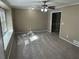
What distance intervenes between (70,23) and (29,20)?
3883 mm

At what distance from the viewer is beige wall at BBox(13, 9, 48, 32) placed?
6840mm

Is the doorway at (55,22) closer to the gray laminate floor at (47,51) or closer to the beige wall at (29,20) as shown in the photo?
the beige wall at (29,20)

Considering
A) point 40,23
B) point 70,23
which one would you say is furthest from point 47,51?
point 40,23

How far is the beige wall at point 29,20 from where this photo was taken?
6.84m

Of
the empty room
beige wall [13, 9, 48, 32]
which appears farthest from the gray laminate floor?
beige wall [13, 9, 48, 32]

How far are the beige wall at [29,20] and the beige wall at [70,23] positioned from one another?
102 inches

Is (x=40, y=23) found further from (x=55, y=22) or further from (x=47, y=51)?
(x=47, y=51)

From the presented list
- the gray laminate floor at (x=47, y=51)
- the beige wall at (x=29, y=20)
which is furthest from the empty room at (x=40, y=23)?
the gray laminate floor at (x=47, y=51)

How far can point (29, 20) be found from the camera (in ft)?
23.5

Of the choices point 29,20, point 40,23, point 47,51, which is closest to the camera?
point 47,51

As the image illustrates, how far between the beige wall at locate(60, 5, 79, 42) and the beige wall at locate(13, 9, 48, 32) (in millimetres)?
2581

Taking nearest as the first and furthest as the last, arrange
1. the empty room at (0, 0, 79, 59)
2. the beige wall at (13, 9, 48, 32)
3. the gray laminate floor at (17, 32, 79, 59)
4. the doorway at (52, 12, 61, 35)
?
the gray laminate floor at (17, 32, 79, 59)
the empty room at (0, 0, 79, 59)
the beige wall at (13, 9, 48, 32)
the doorway at (52, 12, 61, 35)

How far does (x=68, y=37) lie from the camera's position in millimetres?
4746

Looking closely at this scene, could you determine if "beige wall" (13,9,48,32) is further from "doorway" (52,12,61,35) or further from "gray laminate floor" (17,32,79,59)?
"gray laminate floor" (17,32,79,59)
